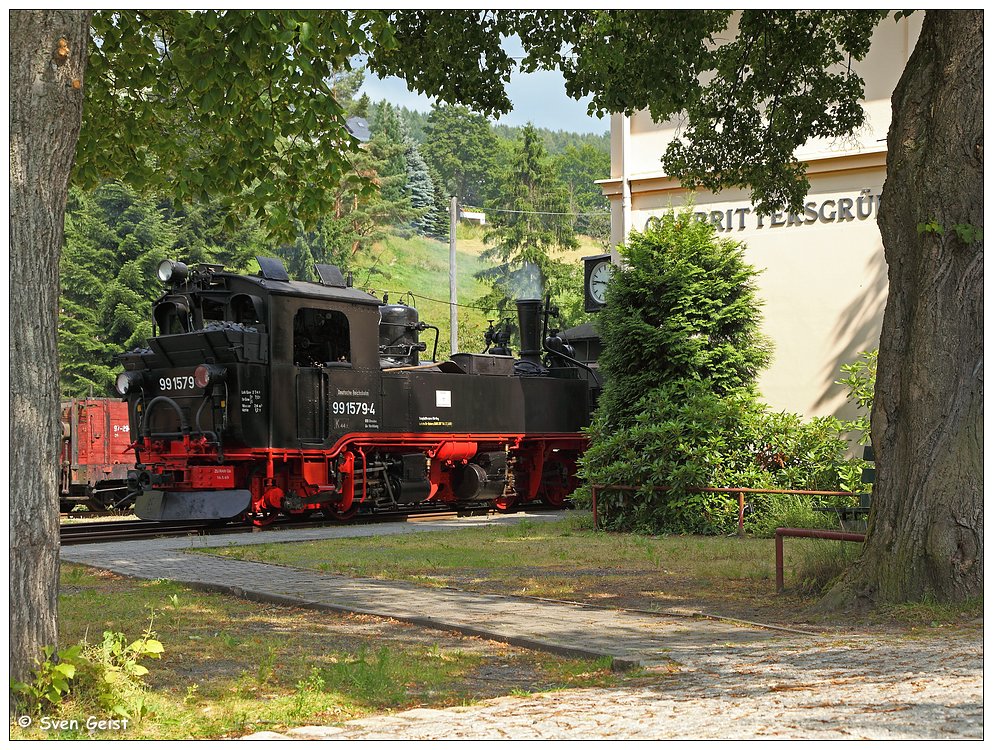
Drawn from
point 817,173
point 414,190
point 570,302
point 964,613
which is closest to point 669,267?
point 817,173

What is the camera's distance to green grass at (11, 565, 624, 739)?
5.28 m

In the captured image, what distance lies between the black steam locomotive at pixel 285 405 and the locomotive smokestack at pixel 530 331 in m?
3.50

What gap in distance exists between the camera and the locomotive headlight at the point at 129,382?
53.8 feet

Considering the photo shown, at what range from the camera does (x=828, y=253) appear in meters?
17.4

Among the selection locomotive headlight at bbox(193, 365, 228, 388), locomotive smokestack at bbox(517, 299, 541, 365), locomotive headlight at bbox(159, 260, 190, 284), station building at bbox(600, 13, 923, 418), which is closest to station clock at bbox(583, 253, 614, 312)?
locomotive smokestack at bbox(517, 299, 541, 365)

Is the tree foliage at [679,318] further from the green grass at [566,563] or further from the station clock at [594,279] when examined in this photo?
the station clock at [594,279]

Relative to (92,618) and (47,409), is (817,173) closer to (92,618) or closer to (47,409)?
(92,618)

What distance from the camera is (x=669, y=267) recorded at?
590 inches

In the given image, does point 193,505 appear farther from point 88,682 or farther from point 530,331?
point 88,682

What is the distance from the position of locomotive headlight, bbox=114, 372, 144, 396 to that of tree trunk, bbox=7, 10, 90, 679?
36.8 feet

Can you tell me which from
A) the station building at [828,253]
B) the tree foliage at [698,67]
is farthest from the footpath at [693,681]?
the station building at [828,253]

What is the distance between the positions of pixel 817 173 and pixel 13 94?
1416cm

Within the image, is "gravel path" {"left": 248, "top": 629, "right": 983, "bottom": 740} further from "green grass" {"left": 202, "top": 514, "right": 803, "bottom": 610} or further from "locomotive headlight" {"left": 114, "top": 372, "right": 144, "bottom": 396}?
"locomotive headlight" {"left": 114, "top": 372, "right": 144, "bottom": 396}

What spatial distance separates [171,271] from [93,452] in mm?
5313
